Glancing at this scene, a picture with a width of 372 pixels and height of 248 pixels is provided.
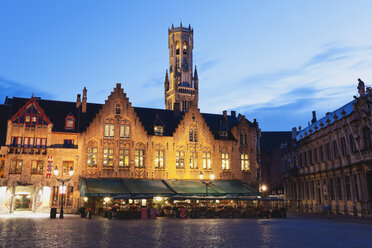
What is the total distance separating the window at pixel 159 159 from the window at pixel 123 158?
3463 mm

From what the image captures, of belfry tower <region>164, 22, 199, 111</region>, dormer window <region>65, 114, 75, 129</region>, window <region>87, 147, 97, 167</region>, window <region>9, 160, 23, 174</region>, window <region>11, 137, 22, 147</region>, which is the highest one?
belfry tower <region>164, 22, 199, 111</region>

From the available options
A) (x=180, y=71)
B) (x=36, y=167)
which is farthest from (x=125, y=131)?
(x=180, y=71)

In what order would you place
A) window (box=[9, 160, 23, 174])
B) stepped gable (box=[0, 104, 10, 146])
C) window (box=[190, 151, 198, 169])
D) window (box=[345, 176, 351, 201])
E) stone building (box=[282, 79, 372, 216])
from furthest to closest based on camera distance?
window (box=[190, 151, 198, 169]) → stepped gable (box=[0, 104, 10, 146]) → window (box=[345, 176, 351, 201]) → window (box=[9, 160, 23, 174]) → stone building (box=[282, 79, 372, 216])

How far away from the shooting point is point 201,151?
45.1m

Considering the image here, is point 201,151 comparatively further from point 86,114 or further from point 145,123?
point 86,114

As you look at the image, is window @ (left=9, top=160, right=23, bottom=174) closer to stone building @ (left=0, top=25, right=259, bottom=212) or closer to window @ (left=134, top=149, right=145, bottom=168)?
stone building @ (left=0, top=25, right=259, bottom=212)

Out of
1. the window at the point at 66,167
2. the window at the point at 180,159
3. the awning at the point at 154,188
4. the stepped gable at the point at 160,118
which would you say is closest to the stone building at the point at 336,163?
the awning at the point at 154,188

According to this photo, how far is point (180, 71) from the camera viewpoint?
4759 inches

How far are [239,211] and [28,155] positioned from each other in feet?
74.8

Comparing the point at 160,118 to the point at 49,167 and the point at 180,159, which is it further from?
the point at 49,167

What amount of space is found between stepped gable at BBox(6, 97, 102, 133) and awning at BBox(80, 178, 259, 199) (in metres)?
7.00

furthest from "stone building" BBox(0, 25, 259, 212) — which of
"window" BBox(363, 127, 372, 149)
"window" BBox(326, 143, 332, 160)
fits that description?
"window" BBox(363, 127, 372, 149)

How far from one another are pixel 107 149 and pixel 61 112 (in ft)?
24.6

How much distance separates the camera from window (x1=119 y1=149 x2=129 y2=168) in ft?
136
